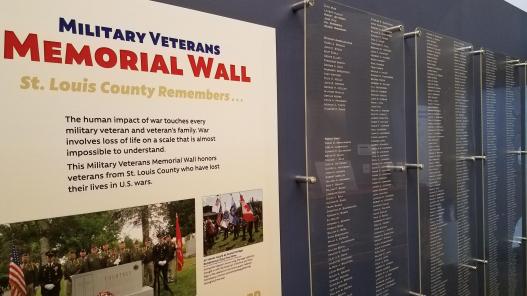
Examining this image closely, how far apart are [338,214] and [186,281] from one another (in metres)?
0.66

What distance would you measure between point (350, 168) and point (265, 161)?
16.5 inches

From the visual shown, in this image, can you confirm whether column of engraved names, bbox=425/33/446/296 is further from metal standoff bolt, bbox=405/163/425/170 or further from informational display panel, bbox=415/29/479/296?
metal standoff bolt, bbox=405/163/425/170

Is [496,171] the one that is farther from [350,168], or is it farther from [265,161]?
[265,161]

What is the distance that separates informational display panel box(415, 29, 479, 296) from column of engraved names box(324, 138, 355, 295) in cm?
65

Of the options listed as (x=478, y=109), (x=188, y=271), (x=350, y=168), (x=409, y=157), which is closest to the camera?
(x=188, y=271)

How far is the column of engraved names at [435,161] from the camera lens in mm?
2021

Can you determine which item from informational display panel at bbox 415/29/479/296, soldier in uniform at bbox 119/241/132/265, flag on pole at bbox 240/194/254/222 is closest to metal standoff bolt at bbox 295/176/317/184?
flag on pole at bbox 240/194/254/222

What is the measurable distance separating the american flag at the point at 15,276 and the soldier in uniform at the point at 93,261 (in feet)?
0.41

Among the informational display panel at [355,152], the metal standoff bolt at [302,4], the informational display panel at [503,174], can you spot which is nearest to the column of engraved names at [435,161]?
the informational display panel at [355,152]

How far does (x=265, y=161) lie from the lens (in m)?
1.30

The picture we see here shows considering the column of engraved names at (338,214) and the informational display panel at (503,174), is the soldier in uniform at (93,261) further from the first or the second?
the informational display panel at (503,174)

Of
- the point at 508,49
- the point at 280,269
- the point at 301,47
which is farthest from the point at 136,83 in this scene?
the point at 508,49

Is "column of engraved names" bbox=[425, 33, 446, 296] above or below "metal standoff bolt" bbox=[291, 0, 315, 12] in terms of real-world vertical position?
below

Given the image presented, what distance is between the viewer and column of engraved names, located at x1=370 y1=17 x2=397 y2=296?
1660 mm
